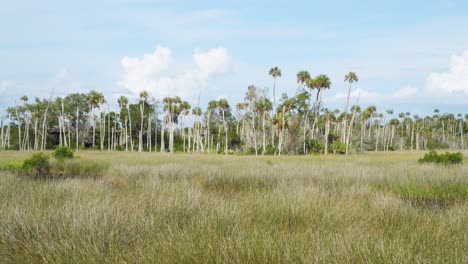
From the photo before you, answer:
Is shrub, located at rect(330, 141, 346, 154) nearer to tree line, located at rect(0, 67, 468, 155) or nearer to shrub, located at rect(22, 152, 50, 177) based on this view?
tree line, located at rect(0, 67, 468, 155)

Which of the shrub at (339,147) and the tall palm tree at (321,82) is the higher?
Result: the tall palm tree at (321,82)

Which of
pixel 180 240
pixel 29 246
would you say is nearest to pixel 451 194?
pixel 180 240

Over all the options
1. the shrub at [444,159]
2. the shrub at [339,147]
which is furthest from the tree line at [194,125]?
the shrub at [444,159]

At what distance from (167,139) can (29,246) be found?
267 feet

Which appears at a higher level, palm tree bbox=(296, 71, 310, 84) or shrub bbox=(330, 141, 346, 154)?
palm tree bbox=(296, 71, 310, 84)

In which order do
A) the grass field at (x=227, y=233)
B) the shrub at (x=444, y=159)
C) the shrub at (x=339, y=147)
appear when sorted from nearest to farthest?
1. the grass field at (x=227, y=233)
2. the shrub at (x=444, y=159)
3. the shrub at (x=339, y=147)

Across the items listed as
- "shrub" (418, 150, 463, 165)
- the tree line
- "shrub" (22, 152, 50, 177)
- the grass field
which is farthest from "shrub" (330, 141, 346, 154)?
the grass field

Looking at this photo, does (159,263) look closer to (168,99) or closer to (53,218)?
(53,218)

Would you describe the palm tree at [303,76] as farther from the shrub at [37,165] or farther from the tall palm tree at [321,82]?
the shrub at [37,165]

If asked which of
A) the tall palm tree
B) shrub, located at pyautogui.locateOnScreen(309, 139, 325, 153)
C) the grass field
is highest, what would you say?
the tall palm tree

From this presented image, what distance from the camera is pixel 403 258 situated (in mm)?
3115

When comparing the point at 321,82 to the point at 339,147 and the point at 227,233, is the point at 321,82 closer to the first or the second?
the point at 339,147

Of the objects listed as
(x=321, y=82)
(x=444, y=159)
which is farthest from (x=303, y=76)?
(x=444, y=159)

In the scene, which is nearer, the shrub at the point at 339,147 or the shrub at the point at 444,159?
the shrub at the point at 444,159
